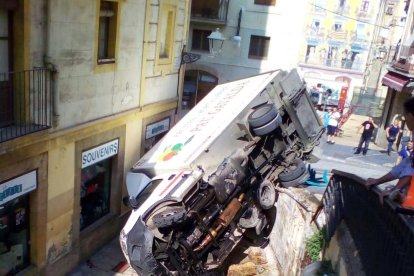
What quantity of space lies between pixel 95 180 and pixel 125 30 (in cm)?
368

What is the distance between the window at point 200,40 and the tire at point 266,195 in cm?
1796

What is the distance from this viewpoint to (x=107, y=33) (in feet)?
34.2

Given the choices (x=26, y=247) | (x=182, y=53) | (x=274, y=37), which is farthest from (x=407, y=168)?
(x=274, y=37)

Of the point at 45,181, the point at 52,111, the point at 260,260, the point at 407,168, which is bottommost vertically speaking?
the point at 260,260

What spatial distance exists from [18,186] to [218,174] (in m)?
3.59

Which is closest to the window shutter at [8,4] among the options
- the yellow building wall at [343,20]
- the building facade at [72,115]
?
the building facade at [72,115]

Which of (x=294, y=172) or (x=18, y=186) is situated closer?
(x=18, y=186)

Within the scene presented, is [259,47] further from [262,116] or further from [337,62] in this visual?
[262,116]

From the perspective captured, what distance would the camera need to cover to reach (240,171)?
829cm

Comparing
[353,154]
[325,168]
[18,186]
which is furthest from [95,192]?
[353,154]

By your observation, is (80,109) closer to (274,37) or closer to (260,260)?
(260,260)

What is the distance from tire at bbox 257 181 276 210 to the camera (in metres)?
8.55

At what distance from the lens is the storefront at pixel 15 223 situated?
8.12 meters

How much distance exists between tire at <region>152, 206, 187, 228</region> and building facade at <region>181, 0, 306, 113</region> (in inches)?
683
